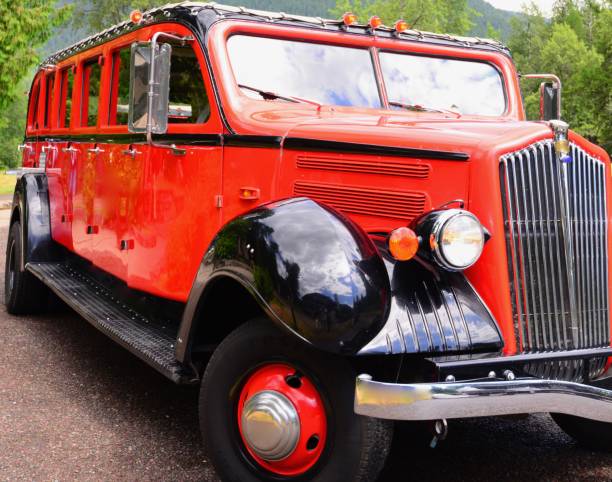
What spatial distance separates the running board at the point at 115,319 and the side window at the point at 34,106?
205 centimetres

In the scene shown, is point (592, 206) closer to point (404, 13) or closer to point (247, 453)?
point (247, 453)

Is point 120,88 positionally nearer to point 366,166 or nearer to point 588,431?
point 366,166

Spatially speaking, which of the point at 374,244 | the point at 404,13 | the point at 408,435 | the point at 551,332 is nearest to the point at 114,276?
the point at 408,435

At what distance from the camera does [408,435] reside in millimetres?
4172

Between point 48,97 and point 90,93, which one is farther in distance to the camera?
point 48,97

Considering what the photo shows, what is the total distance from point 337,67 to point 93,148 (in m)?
2.10

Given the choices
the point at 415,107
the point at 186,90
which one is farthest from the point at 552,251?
the point at 186,90

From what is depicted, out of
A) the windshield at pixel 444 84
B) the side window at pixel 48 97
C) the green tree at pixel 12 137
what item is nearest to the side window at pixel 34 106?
the side window at pixel 48 97

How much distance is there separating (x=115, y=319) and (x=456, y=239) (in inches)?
94.4

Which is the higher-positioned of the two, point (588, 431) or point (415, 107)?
point (415, 107)

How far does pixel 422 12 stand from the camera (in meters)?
41.8

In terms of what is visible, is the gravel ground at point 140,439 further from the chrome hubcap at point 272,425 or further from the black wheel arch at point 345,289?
the black wheel arch at point 345,289

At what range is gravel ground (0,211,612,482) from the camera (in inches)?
Result: 145

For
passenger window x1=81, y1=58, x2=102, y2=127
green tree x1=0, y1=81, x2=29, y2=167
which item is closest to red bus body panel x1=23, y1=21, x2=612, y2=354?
passenger window x1=81, y1=58, x2=102, y2=127
